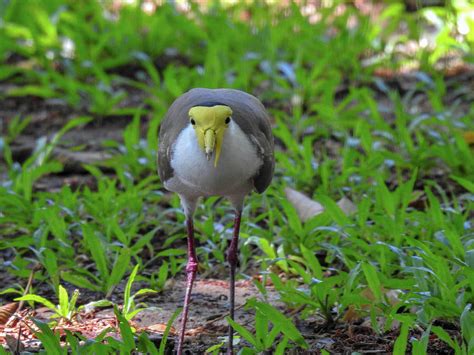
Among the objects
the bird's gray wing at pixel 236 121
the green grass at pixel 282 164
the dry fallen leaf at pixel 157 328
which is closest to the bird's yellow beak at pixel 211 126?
the bird's gray wing at pixel 236 121

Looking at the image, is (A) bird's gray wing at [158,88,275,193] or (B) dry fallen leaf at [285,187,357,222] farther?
(B) dry fallen leaf at [285,187,357,222]

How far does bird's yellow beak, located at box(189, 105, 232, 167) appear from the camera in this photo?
10.2ft

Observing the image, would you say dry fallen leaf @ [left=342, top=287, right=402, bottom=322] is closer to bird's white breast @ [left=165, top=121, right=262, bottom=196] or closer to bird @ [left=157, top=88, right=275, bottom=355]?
bird @ [left=157, top=88, right=275, bottom=355]

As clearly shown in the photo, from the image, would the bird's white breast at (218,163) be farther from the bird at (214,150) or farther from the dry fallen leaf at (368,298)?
the dry fallen leaf at (368,298)

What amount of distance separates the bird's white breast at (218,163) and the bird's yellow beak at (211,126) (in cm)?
5

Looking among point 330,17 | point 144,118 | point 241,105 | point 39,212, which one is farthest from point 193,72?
point 241,105

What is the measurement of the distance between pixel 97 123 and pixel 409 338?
3.48 metres

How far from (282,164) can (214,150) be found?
185cm

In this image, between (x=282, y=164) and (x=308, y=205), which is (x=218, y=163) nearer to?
(x=308, y=205)

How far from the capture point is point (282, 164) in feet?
16.4

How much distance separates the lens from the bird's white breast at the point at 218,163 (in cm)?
321

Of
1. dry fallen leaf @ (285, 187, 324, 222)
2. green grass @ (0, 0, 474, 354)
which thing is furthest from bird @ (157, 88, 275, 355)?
dry fallen leaf @ (285, 187, 324, 222)

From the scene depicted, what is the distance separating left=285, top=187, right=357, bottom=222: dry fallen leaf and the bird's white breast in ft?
3.73

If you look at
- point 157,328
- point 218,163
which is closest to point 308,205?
point 157,328
